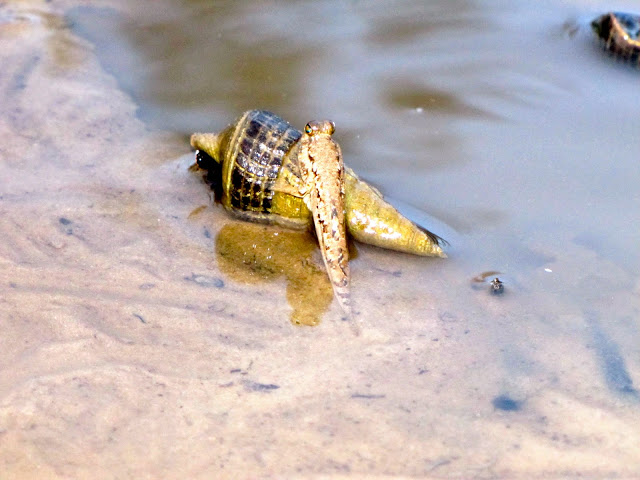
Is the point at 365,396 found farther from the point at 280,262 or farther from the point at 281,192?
the point at 281,192

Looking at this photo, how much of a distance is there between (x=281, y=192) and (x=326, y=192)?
33 cm

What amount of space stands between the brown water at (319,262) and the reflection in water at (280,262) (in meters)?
0.02

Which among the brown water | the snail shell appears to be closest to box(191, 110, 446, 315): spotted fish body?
the snail shell

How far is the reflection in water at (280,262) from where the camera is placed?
421 cm

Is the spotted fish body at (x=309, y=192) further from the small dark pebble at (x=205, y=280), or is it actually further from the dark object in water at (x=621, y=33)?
the dark object in water at (x=621, y=33)

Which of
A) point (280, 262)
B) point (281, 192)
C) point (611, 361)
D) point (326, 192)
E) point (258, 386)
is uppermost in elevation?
point (326, 192)

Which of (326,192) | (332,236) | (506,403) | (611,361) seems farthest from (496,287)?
(326,192)

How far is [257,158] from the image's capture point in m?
4.62

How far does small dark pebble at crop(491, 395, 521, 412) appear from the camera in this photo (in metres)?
3.60

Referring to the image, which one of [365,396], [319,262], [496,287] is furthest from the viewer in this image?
[319,262]

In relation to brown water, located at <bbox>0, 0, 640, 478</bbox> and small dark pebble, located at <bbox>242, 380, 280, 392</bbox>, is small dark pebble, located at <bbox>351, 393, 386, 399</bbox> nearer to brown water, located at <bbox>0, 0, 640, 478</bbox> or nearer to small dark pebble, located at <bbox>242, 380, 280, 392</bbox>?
brown water, located at <bbox>0, 0, 640, 478</bbox>

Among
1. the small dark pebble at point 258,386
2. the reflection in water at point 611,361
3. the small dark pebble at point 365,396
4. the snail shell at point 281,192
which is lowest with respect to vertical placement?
the small dark pebble at point 258,386

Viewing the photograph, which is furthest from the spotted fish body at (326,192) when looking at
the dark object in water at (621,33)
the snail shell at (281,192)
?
the dark object in water at (621,33)

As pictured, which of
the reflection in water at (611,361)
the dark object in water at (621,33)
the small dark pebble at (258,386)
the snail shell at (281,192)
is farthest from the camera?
the dark object in water at (621,33)
